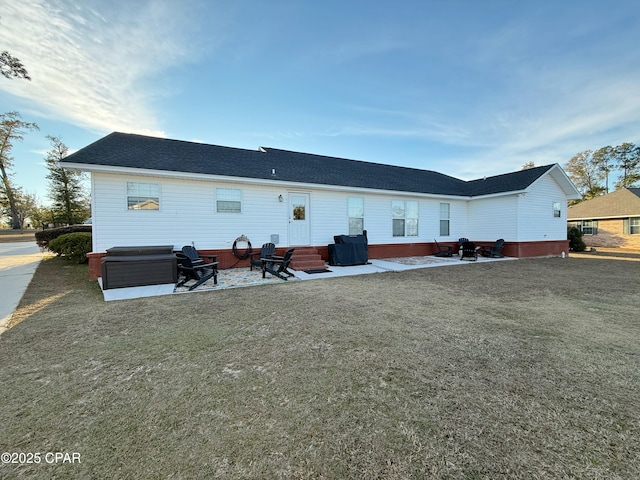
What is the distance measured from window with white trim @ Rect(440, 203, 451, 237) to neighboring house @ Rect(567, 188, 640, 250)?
52.0ft

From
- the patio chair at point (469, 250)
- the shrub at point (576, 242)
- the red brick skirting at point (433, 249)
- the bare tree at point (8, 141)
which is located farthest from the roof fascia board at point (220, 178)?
the bare tree at point (8, 141)

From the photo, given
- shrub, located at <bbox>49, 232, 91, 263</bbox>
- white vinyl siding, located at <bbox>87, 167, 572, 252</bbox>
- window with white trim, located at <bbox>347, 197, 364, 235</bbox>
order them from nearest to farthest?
white vinyl siding, located at <bbox>87, 167, 572, 252</bbox> → shrub, located at <bbox>49, 232, 91, 263</bbox> → window with white trim, located at <bbox>347, 197, 364, 235</bbox>

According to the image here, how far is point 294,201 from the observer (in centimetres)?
1032

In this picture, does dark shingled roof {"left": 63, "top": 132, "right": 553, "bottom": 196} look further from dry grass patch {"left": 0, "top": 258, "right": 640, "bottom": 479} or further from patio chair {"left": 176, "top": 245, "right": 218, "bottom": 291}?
dry grass patch {"left": 0, "top": 258, "right": 640, "bottom": 479}

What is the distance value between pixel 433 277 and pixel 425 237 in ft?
19.0

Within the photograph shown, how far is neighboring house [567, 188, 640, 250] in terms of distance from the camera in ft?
60.3

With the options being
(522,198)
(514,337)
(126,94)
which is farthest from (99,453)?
(522,198)

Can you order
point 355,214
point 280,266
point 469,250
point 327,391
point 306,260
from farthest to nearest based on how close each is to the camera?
point 469,250, point 355,214, point 306,260, point 280,266, point 327,391

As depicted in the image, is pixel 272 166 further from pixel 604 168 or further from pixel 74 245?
pixel 604 168

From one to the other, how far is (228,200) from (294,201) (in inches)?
100

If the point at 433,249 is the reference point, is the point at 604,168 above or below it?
above

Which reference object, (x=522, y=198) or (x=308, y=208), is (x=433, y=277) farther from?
(x=522, y=198)

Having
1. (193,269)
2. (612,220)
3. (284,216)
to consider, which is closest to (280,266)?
(193,269)

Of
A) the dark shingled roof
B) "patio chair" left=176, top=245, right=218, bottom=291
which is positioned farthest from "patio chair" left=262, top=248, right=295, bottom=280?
the dark shingled roof
